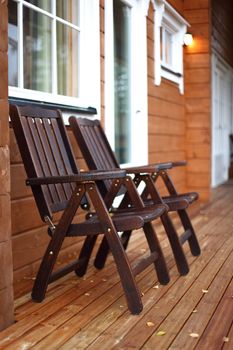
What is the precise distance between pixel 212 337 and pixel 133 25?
3.42 metres

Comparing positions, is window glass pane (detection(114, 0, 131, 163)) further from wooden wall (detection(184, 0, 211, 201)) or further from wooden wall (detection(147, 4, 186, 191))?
wooden wall (detection(184, 0, 211, 201))

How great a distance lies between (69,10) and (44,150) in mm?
1337

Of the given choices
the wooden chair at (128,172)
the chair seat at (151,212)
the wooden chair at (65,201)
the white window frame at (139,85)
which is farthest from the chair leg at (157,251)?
the white window frame at (139,85)

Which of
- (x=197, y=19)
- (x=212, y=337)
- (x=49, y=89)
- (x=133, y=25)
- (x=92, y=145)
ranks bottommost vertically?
(x=212, y=337)

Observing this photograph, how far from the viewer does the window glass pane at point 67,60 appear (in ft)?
12.0

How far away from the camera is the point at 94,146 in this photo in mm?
3410

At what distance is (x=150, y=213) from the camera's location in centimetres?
269


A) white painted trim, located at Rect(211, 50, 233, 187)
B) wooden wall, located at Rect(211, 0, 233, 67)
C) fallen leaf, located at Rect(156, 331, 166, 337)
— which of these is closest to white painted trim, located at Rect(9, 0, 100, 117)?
fallen leaf, located at Rect(156, 331, 166, 337)

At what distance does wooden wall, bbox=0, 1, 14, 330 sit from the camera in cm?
223

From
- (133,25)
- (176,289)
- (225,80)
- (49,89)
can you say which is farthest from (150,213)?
(225,80)

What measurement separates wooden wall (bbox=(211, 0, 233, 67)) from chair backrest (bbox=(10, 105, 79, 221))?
571 centimetres

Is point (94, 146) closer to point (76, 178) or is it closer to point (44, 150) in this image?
point (44, 150)

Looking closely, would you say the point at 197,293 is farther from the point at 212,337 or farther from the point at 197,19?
the point at 197,19

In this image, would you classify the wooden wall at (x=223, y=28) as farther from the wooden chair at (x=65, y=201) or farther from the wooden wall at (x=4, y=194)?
the wooden wall at (x=4, y=194)
